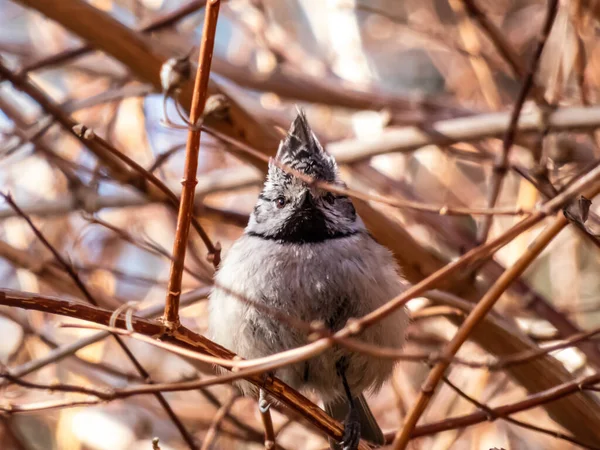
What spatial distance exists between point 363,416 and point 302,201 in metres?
0.78

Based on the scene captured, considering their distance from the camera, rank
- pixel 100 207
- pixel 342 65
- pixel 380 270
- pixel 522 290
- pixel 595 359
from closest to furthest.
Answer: pixel 380 270, pixel 595 359, pixel 522 290, pixel 100 207, pixel 342 65

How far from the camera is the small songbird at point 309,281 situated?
2.27 m

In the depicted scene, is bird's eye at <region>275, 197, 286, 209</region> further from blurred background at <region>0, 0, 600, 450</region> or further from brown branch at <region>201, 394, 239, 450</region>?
brown branch at <region>201, 394, 239, 450</region>

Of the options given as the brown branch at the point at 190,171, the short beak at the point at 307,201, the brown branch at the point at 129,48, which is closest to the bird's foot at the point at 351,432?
the short beak at the point at 307,201

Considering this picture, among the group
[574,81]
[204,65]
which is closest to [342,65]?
[574,81]

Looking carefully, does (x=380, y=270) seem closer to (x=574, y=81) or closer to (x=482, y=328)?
(x=482, y=328)

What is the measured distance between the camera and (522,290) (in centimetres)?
285

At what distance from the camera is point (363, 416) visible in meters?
2.64

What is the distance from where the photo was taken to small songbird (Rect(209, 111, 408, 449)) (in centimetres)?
227

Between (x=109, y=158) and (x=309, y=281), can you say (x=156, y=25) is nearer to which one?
(x=109, y=158)

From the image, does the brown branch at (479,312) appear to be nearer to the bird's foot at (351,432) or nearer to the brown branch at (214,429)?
the bird's foot at (351,432)

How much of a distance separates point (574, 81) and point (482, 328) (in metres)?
1.57

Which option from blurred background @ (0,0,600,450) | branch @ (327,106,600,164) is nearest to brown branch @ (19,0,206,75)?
blurred background @ (0,0,600,450)

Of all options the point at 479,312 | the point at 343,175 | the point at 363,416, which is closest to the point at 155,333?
the point at 479,312
